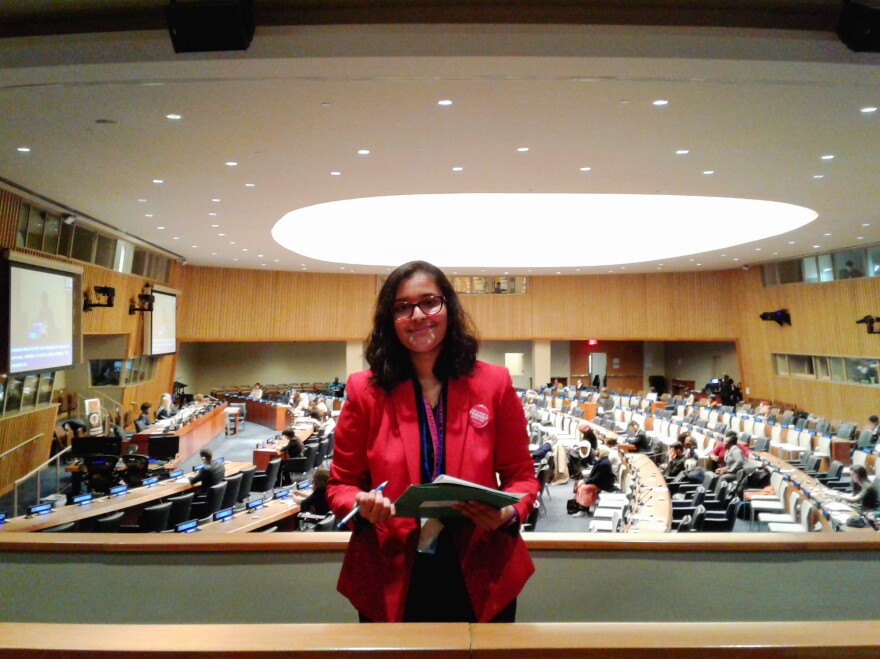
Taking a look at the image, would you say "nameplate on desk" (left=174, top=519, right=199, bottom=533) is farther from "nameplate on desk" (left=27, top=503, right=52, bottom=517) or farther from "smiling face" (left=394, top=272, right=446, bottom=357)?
"smiling face" (left=394, top=272, right=446, bottom=357)

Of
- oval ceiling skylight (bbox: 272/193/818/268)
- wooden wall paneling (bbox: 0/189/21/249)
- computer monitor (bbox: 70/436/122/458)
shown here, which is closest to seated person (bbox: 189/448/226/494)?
computer monitor (bbox: 70/436/122/458)

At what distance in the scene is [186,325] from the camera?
74.2 ft

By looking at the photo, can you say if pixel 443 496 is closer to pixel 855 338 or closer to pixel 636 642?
pixel 636 642

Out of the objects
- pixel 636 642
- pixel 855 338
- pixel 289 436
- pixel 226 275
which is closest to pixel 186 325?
pixel 226 275

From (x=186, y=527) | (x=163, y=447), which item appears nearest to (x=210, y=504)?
(x=186, y=527)

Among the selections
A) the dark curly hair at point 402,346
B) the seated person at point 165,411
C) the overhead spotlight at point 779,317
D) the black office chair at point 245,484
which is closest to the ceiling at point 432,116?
the dark curly hair at point 402,346

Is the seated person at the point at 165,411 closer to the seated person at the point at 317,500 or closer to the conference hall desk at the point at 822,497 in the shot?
the seated person at the point at 317,500

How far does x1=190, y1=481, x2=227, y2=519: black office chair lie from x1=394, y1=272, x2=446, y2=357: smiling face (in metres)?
7.02

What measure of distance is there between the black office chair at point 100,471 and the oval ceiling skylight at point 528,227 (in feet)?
29.7

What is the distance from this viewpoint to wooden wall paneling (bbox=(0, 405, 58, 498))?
10.6 metres

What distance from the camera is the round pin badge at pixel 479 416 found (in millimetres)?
1779

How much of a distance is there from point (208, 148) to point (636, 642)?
8.24 meters

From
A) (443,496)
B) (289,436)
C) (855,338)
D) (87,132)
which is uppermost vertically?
(87,132)

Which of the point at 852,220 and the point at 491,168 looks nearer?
the point at 491,168
